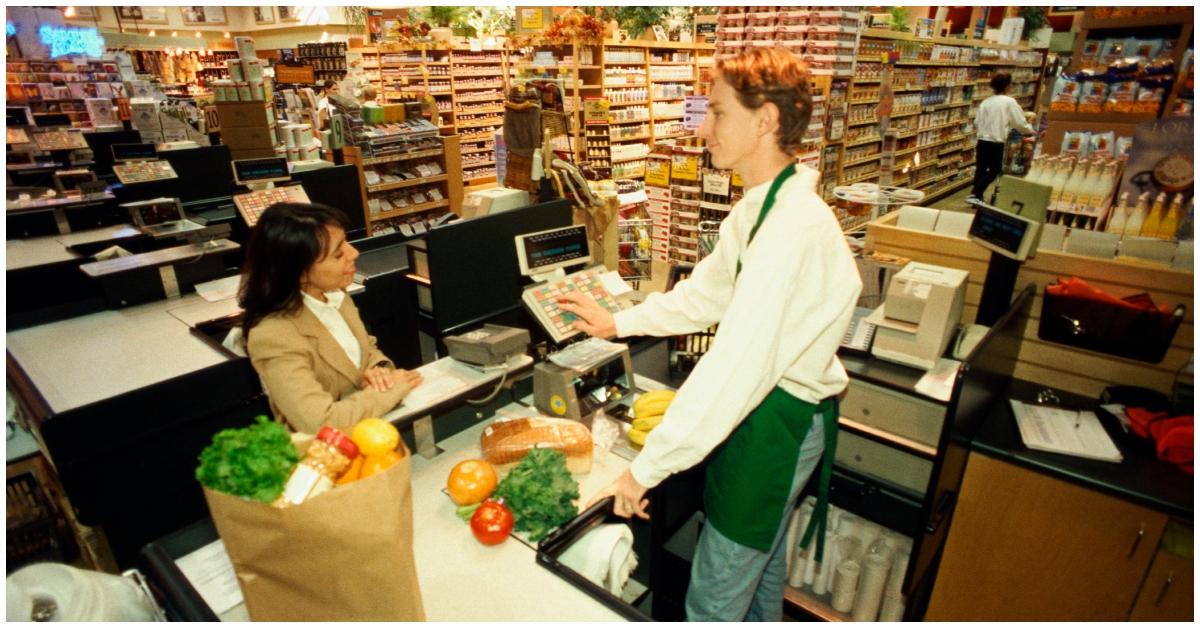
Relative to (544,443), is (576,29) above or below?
above

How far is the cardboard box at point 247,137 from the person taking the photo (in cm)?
588

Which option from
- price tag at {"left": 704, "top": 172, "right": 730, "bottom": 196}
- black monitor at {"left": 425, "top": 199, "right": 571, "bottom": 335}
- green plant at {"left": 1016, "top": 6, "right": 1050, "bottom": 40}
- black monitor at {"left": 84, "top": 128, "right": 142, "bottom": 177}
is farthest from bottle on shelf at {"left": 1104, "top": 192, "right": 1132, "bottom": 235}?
green plant at {"left": 1016, "top": 6, "right": 1050, "bottom": 40}

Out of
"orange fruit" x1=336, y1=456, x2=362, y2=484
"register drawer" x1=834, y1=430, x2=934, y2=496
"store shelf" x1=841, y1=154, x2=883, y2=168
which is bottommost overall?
"register drawer" x1=834, y1=430, x2=934, y2=496

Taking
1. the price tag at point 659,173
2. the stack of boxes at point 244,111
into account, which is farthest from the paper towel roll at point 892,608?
the stack of boxes at point 244,111

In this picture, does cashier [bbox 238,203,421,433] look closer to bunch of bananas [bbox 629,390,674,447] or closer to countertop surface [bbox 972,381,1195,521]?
bunch of bananas [bbox 629,390,674,447]

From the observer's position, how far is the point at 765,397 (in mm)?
1618

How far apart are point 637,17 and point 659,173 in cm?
436

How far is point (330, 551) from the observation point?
1.16m

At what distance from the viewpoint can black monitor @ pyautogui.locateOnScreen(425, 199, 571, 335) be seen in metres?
2.51

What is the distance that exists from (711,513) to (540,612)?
571mm

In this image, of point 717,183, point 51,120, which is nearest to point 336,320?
point 717,183

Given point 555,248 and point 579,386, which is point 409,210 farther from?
point 579,386

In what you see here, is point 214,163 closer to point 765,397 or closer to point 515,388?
point 515,388

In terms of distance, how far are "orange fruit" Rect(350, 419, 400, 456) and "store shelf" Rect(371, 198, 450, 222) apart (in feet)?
19.1
